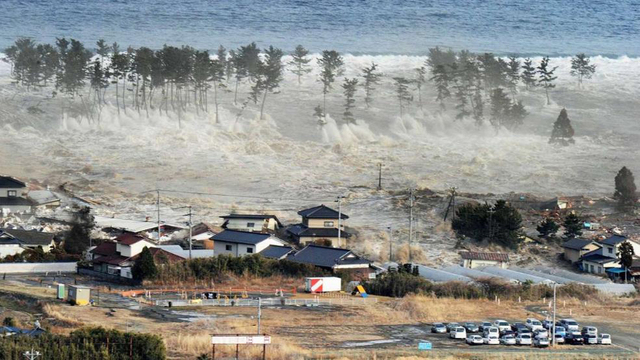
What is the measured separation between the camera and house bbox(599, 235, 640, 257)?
55.7m

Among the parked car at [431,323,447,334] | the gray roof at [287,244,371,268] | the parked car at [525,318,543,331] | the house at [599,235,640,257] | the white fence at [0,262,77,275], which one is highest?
the parked car at [525,318,543,331]

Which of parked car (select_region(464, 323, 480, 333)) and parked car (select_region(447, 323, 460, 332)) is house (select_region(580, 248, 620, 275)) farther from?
parked car (select_region(447, 323, 460, 332))

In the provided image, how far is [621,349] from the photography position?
39.6 m

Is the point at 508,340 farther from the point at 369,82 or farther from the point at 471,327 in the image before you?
the point at 369,82

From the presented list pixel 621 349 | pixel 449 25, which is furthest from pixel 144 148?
pixel 449 25

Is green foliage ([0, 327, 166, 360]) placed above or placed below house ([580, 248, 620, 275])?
above

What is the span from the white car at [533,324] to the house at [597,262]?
13.2 metres

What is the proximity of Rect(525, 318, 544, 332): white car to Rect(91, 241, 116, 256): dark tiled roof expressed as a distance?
17.7m

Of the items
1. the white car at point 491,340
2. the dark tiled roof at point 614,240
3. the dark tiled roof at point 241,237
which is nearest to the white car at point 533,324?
the white car at point 491,340

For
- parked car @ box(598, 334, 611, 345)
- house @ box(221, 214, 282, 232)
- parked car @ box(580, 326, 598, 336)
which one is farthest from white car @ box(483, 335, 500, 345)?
house @ box(221, 214, 282, 232)

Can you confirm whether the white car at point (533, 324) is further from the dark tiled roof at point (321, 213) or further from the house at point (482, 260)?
the dark tiled roof at point (321, 213)

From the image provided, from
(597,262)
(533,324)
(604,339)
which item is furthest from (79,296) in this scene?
Result: (597,262)

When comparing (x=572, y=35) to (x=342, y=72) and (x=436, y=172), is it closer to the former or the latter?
(x=342, y=72)

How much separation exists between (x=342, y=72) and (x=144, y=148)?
31.0 meters
